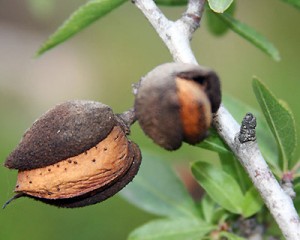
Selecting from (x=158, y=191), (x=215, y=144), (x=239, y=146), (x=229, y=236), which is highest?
(x=239, y=146)

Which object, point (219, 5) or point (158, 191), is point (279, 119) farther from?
point (158, 191)

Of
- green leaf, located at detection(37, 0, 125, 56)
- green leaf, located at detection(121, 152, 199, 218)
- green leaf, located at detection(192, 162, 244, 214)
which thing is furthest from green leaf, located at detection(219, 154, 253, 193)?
green leaf, located at detection(37, 0, 125, 56)

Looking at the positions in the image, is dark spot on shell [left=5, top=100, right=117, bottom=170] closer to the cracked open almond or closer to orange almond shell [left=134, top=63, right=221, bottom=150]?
the cracked open almond

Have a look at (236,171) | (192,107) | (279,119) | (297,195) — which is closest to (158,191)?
(236,171)

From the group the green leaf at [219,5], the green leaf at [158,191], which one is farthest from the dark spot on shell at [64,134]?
the green leaf at [158,191]

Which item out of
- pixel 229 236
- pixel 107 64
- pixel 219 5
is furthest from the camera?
pixel 107 64

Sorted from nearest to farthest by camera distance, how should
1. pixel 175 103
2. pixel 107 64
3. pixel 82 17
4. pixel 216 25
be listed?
pixel 175 103 < pixel 82 17 < pixel 216 25 < pixel 107 64

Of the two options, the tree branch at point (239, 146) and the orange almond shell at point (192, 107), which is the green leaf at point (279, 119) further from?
the orange almond shell at point (192, 107)
